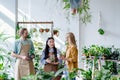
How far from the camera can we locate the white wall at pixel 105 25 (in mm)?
8898

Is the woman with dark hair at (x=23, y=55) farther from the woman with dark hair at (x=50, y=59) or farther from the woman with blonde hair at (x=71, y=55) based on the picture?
the woman with blonde hair at (x=71, y=55)

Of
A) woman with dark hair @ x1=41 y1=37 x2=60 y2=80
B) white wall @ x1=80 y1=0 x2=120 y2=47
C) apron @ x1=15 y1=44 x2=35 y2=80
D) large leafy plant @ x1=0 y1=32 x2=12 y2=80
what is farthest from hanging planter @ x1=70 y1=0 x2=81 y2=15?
white wall @ x1=80 y1=0 x2=120 y2=47

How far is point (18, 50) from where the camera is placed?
4.57 metres

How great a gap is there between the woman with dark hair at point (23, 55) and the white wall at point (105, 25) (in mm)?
4390

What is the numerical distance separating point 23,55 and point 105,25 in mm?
4835

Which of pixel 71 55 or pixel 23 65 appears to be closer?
pixel 23 65

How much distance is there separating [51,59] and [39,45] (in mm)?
3059

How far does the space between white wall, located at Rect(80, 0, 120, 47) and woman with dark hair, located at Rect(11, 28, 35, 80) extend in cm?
439

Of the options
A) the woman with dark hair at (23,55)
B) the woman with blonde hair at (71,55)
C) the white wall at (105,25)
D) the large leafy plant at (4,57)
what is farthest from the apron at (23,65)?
the white wall at (105,25)

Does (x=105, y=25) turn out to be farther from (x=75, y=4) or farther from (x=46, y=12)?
(x=75, y=4)

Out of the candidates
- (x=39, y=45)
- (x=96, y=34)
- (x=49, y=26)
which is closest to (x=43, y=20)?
(x=49, y=26)

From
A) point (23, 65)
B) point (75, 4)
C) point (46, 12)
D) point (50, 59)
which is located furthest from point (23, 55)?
point (46, 12)

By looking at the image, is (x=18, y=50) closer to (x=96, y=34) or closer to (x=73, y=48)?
(x=73, y=48)

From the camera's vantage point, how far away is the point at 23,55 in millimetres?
4582
